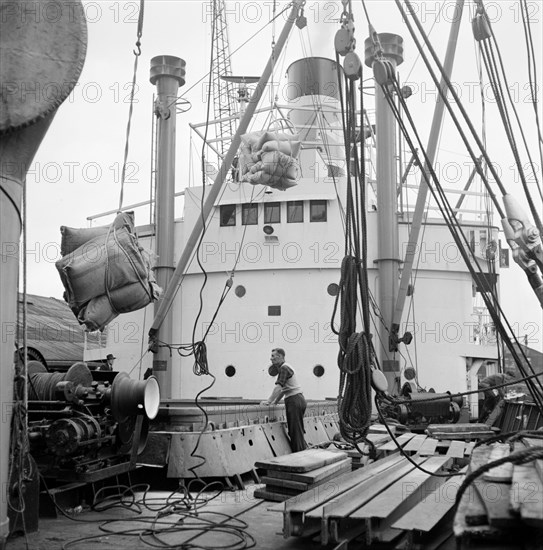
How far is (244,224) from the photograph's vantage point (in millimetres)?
15633

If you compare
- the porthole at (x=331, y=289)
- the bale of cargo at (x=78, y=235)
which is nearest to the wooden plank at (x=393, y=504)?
the bale of cargo at (x=78, y=235)

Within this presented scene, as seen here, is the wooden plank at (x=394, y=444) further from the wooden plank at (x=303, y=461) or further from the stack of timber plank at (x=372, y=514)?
the stack of timber plank at (x=372, y=514)

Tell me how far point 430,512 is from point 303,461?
64.3 inches

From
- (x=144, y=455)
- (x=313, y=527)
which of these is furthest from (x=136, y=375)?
(x=313, y=527)

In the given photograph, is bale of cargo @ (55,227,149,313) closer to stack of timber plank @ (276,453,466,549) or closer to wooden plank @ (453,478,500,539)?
stack of timber plank @ (276,453,466,549)

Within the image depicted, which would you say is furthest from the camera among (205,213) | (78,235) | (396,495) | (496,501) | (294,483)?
(205,213)

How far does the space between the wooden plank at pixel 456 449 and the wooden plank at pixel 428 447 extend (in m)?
0.17

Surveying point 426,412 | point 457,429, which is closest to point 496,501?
point 457,429

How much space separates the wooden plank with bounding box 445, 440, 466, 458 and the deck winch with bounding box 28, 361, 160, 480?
3.19 m

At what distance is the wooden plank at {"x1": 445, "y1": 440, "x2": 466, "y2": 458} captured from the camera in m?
7.00

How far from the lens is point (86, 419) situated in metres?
5.71

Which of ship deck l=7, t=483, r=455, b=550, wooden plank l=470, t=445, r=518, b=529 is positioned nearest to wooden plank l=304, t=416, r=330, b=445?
ship deck l=7, t=483, r=455, b=550

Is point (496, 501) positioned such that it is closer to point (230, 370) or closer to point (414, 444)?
point (414, 444)

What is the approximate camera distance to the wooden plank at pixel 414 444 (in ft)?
24.1
